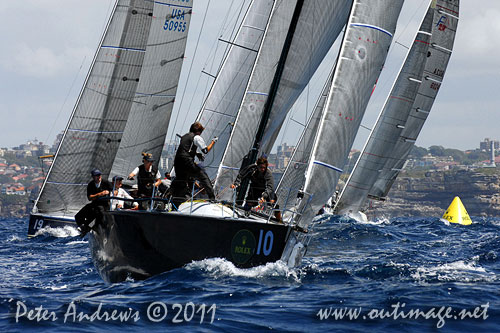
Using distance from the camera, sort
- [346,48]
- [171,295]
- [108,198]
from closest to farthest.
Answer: [171,295]
[108,198]
[346,48]

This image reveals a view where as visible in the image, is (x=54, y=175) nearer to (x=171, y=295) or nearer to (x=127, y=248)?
(x=127, y=248)

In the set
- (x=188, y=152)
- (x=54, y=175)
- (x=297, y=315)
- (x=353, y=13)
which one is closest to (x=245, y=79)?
(x=54, y=175)

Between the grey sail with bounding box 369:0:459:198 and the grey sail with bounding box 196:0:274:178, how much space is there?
8.89 meters

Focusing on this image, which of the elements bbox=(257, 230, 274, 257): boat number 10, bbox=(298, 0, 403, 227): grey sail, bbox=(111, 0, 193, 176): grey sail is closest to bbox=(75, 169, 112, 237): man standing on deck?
bbox=(257, 230, 274, 257): boat number 10

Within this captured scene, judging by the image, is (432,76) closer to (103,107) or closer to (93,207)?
(103,107)

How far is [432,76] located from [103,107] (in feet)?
46.2

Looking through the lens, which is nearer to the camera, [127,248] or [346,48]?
[127,248]

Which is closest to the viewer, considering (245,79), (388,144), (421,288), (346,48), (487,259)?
(421,288)

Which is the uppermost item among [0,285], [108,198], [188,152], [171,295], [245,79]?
[245,79]

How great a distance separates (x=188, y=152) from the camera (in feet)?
31.6

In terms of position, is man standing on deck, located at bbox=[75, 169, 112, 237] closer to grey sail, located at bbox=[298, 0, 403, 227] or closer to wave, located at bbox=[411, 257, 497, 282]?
grey sail, located at bbox=[298, 0, 403, 227]

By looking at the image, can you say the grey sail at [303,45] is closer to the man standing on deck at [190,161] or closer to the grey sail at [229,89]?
the man standing on deck at [190,161]

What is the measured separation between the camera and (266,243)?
9.01m

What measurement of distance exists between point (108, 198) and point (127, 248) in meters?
0.87
